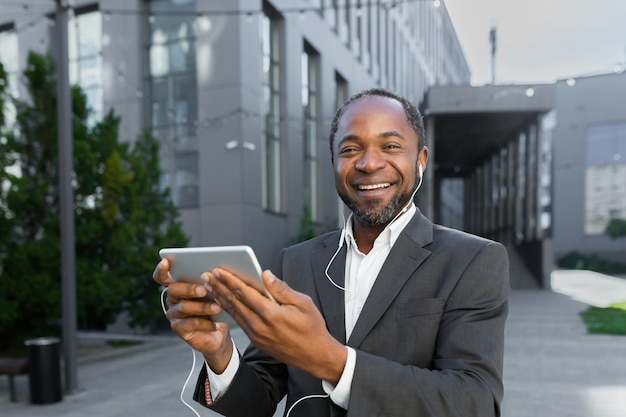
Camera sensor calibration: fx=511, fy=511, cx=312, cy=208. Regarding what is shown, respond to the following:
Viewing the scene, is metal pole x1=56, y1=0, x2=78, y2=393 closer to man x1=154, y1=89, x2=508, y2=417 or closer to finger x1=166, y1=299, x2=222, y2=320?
man x1=154, y1=89, x2=508, y2=417

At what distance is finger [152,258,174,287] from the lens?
3.91ft

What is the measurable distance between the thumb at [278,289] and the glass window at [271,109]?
15.2 meters

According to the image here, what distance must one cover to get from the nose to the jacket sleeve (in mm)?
345

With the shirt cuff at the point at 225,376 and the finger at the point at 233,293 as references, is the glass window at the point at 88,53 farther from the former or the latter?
the finger at the point at 233,293

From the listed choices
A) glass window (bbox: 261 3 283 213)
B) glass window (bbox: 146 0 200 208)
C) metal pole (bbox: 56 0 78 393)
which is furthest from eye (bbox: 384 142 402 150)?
glass window (bbox: 261 3 283 213)

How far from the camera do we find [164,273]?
47.6 inches

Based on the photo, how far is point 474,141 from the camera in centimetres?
3091

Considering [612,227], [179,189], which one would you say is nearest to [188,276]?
[179,189]

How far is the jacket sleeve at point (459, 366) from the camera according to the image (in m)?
1.07

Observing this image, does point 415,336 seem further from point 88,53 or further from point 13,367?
point 88,53

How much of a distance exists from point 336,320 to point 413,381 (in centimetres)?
35

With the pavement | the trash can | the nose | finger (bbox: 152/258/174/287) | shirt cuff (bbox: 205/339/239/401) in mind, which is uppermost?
the nose

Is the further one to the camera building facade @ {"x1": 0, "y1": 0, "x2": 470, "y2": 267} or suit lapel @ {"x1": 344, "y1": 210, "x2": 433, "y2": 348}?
building facade @ {"x1": 0, "y1": 0, "x2": 470, "y2": 267}

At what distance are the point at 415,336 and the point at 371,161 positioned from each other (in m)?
0.46
